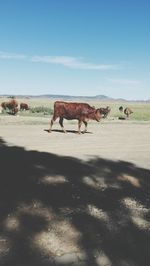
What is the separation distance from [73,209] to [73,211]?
0.08m

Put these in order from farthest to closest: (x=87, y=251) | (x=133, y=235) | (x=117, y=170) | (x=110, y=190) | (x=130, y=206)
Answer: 1. (x=117, y=170)
2. (x=110, y=190)
3. (x=130, y=206)
4. (x=133, y=235)
5. (x=87, y=251)

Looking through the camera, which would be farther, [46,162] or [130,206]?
[46,162]

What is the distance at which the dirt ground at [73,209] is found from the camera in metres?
5.81

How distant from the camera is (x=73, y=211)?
6.98 meters

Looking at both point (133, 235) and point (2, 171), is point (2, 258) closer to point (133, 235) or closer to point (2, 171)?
point (133, 235)

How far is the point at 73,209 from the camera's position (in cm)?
706

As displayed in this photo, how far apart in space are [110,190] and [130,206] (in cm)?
67

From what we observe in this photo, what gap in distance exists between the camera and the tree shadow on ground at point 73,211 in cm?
578

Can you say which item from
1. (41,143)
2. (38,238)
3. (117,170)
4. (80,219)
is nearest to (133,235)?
(80,219)

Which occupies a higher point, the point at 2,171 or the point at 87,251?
the point at 2,171

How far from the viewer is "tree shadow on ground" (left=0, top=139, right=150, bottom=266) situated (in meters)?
5.78

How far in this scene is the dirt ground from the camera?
229 inches

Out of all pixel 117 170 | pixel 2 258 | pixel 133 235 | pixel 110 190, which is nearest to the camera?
pixel 2 258

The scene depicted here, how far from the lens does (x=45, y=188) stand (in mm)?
7719
